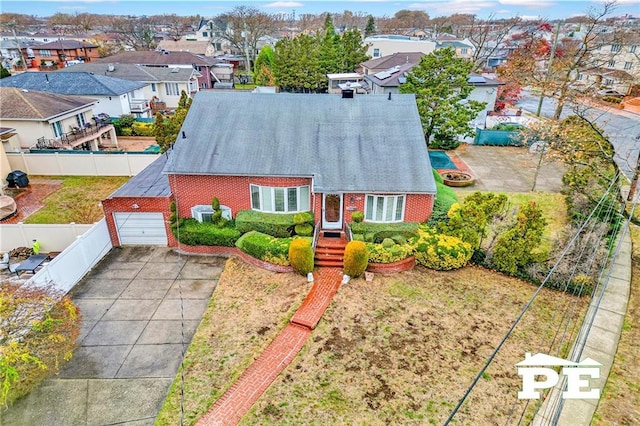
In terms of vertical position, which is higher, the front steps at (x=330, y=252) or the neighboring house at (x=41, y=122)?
the neighboring house at (x=41, y=122)

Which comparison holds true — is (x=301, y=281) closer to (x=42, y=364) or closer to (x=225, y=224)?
(x=225, y=224)

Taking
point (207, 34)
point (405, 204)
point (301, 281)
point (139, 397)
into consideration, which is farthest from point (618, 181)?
point (207, 34)

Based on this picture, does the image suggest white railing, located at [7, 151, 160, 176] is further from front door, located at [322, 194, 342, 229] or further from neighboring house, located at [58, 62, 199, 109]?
neighboring house, located at [58, 62, 199, 109]

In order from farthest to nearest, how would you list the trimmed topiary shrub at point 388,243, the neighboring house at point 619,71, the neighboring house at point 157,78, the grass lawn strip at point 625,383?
the neighboring house at point 157,78, the neighboring house at point 619,71, the trimmed topiary shrub at point 388,243, the grass lawn strip at point 625,383

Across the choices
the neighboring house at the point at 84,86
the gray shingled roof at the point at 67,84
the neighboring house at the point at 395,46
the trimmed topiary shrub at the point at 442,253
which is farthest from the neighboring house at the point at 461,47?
the trimmed topiary shrub at the point at 442,253

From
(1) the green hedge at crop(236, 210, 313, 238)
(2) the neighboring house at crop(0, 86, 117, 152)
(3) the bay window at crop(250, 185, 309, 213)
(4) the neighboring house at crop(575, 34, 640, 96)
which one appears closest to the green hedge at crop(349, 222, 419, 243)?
(1) the green hedge at crop(236, 210, 313, 238)

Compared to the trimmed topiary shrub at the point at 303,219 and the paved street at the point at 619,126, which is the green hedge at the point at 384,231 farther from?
the paved street at the point at 619,126
